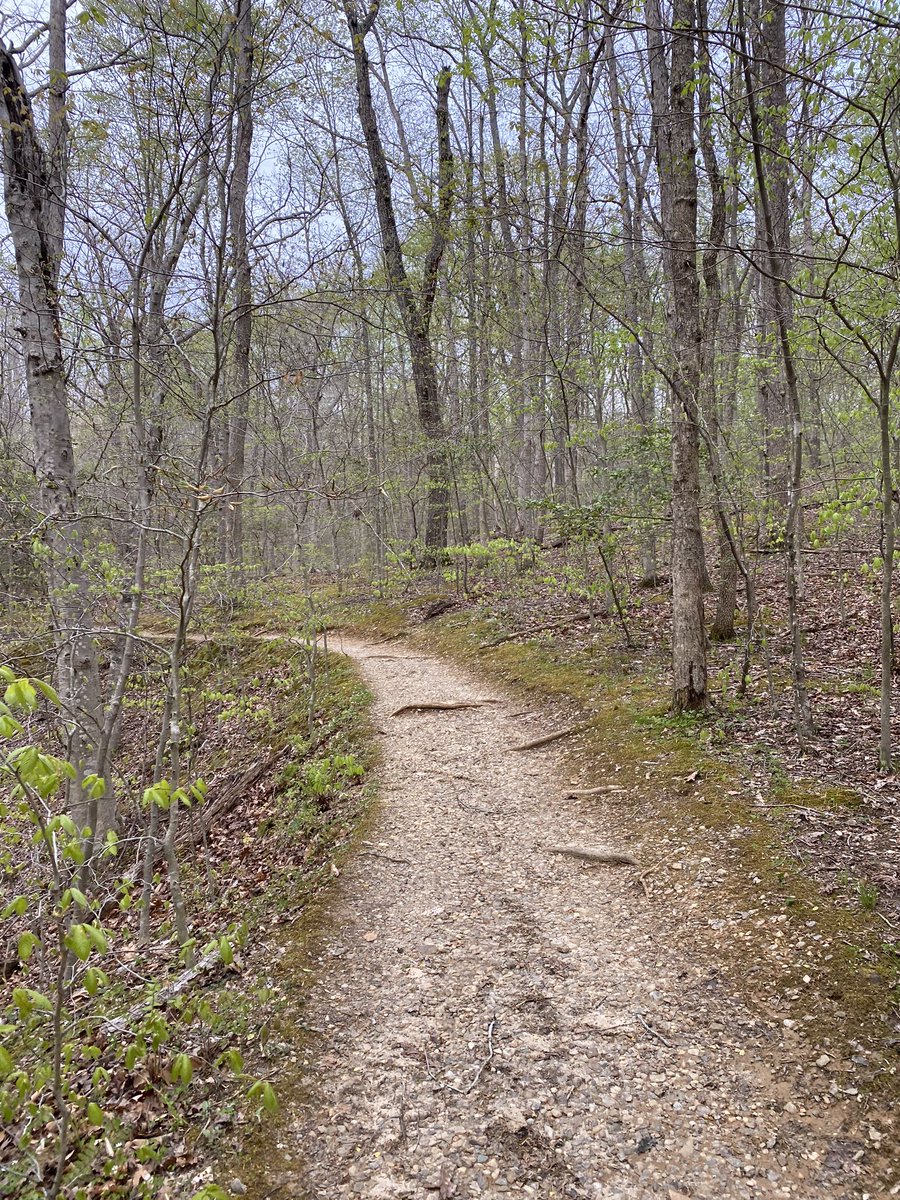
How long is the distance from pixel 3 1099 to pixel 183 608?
2.43 metres

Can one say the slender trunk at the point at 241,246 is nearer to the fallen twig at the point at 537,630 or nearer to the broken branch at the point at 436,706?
the broken branch at the point at 436,706

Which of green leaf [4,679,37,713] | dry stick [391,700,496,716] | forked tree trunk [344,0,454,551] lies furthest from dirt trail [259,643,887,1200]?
forked tree trunk [344,0,454,551]

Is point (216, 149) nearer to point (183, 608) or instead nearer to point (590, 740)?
point (183, 608)

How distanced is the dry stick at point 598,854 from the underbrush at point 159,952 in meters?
1.70

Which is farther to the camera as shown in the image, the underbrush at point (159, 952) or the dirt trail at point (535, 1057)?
the dirt trail at point (535, 1057)

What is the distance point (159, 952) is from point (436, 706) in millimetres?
3959

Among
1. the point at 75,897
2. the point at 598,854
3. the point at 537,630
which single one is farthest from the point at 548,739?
the point at 75,897

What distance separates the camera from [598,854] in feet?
14.9

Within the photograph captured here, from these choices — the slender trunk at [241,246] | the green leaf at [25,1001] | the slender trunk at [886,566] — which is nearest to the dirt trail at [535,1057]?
the green leaf at [25,1001]

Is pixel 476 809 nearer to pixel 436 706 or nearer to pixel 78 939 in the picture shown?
pixel 436 706

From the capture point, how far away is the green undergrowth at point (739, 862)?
295cm

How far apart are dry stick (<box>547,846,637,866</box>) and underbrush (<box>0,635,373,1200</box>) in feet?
5.59

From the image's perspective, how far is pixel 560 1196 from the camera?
2.35 metres

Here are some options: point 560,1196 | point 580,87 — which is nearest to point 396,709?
point 560,1196
